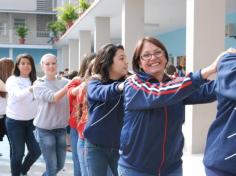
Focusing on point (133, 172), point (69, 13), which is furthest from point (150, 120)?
point (69, 13)

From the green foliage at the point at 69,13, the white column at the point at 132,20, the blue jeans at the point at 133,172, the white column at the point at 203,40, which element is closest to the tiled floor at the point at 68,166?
the white column at the point at 203,40

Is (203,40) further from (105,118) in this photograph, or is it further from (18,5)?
(18,5)

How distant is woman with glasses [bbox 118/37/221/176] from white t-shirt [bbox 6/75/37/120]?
3403mm

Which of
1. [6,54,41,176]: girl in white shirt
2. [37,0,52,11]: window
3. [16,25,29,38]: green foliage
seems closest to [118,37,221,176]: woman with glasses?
[6,54,41,176]: girl in white shirt

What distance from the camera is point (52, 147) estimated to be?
498cm

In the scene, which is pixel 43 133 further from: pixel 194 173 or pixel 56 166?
pixel 194 173

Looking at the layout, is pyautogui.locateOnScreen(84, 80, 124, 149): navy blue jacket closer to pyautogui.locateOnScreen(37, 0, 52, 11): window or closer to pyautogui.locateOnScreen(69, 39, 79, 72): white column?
pyautogui.locateOnScreen(69, 39, 79, 72): white column

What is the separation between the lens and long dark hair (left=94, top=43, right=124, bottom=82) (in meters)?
3.47

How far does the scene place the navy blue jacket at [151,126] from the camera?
Result: 2.54 m

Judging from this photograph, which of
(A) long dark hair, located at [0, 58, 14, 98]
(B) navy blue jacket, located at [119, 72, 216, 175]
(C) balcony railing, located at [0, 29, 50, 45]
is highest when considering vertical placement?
(C) balcony railing, located at [0, 29, 50, 45]

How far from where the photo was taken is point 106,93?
2.96 m

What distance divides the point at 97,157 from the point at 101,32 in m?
9.69

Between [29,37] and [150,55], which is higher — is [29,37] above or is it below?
above

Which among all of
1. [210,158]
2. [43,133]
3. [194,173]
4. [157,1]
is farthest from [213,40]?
[157,1]
